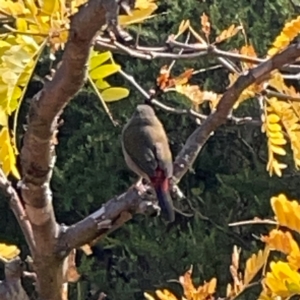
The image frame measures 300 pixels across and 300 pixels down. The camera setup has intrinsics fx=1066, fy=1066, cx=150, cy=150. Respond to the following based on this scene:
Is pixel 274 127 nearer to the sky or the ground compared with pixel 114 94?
nearer to the ground

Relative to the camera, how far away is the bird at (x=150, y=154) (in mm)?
2041

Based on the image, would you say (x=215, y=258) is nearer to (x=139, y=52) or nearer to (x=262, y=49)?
(x=262, y=49)

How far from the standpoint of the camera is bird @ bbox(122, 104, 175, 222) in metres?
2.04

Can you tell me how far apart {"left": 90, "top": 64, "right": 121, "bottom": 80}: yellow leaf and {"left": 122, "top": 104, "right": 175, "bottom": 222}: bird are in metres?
0.48

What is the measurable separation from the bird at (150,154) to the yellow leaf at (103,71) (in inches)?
18.9

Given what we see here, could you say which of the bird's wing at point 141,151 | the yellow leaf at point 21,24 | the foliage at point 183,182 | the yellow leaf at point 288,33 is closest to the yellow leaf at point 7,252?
the yellow leaf at point 21,24

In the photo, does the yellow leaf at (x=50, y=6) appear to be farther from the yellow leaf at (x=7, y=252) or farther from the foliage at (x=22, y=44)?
the yellow leaf at (x=7, y=252)

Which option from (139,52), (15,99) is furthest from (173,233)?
(15,99)

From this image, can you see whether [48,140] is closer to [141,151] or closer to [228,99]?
[228,99]

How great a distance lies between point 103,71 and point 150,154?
897mm

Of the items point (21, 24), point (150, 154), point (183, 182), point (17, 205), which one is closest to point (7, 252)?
point (17, 205)

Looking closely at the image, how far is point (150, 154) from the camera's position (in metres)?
2.36

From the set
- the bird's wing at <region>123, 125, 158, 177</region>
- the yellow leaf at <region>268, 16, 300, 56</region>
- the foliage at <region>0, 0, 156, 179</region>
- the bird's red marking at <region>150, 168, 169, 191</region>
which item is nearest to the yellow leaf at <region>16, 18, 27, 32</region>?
the foliage at <region>0, 0, 156, 179</region>

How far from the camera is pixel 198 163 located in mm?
4438
